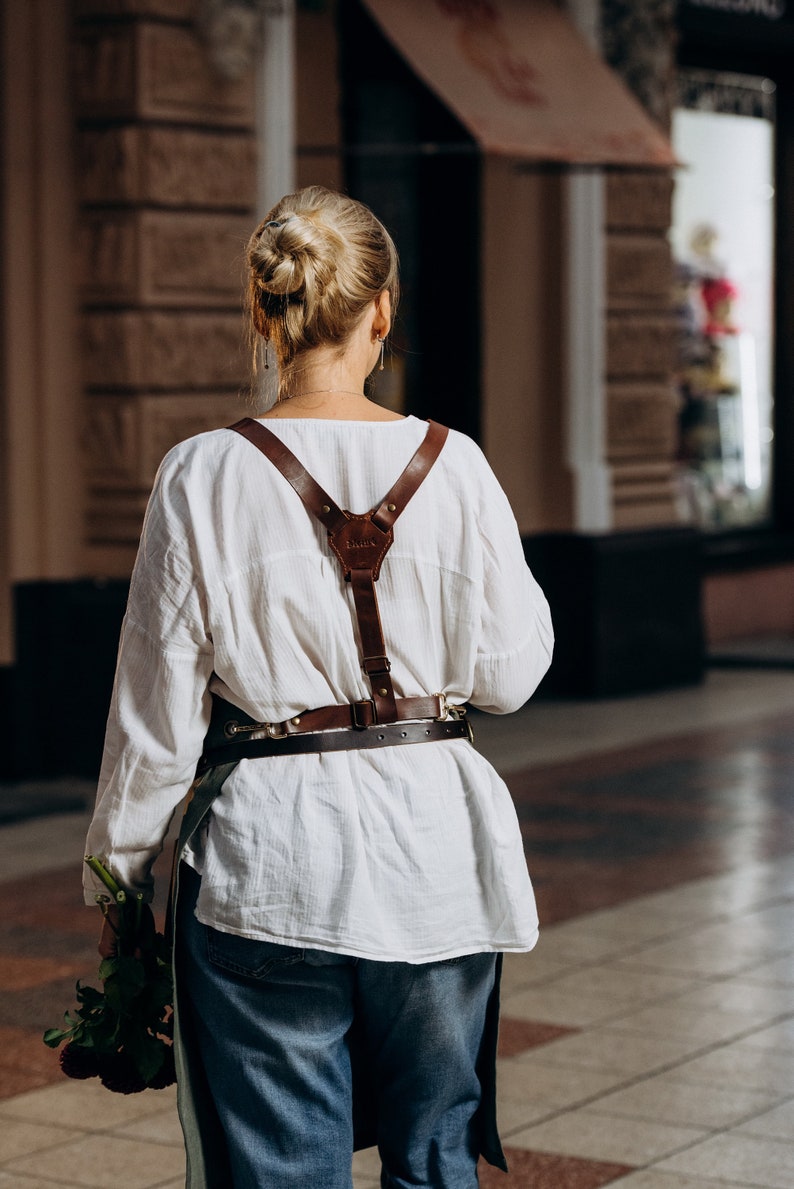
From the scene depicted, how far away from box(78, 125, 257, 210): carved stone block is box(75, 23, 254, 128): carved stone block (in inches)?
3.2

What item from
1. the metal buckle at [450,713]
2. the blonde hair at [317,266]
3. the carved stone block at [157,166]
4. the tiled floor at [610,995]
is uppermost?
the carved stone block at [157,166]

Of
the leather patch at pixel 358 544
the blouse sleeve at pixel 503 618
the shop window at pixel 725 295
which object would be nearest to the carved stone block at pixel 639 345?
the shop window at pixel 725 295

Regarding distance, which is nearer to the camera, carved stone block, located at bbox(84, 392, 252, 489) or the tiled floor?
the tiled floor

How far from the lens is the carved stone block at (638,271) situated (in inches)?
459

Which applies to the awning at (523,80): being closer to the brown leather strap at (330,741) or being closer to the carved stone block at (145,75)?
the carved stone block at (145,75)

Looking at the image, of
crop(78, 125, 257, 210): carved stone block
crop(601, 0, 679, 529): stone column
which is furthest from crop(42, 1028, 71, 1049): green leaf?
crop(601, 0, 679, 529): stone column

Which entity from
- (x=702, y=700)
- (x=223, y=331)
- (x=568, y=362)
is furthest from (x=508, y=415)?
(x=223, y=331)

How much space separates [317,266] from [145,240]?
21.1 ft

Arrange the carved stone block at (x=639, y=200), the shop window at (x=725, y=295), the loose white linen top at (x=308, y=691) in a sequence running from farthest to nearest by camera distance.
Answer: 1. the shop window at (x=725, y=295)
2. the carved stone block at (x=639, y=200)
3. the loose white linen top at (x=308, y=691)

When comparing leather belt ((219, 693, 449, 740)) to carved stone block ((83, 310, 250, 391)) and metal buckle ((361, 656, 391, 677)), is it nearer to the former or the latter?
metal buckle ((361, 656, 391, 677))

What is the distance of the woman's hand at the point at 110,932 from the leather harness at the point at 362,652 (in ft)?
0.87

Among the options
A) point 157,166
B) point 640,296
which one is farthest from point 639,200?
point 157,166

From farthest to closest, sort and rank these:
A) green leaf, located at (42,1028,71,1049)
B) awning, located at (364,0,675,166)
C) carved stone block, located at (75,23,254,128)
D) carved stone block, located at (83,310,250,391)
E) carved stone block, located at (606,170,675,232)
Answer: carved stone block, located at (606,170,675,232) < awning, located at (364,0,675,166) < carved stone block, located at (83,310,250,391) < carved stone block, located at (75,23,254,128) < green leaf, located at (42,1028,71,1049)

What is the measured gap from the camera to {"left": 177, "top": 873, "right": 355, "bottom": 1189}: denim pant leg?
2.51 metres
